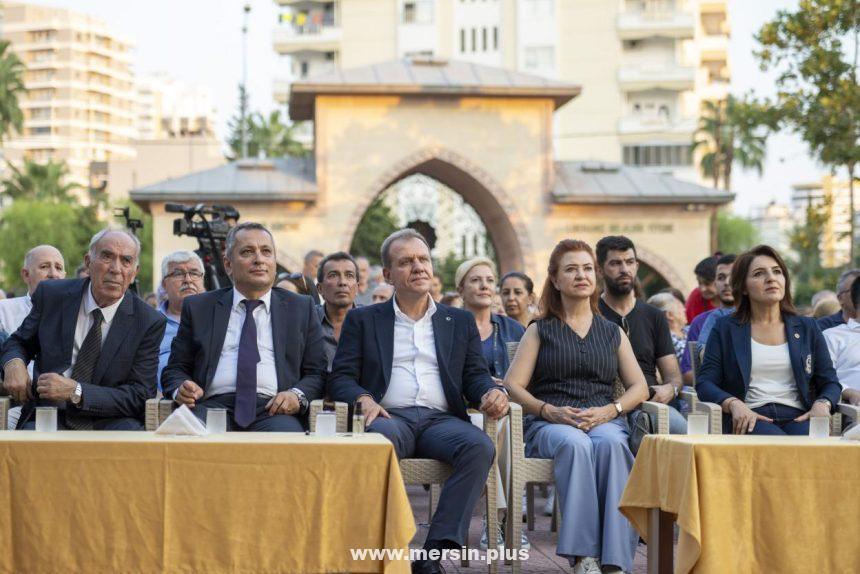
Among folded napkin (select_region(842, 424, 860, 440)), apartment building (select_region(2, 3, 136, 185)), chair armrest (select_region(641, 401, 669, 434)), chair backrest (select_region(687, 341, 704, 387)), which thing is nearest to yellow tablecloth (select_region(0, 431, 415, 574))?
chair armrest (select_region(641, 401, 669, 434))

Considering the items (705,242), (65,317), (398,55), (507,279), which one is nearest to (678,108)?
(398,55)

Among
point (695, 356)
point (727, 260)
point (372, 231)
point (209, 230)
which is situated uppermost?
point (372, 231)

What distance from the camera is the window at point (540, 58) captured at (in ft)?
202

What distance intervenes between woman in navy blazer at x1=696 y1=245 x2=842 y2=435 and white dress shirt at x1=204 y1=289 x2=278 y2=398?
8.26 feet

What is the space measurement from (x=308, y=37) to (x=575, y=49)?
12497 millimetres

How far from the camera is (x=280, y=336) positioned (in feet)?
24.2

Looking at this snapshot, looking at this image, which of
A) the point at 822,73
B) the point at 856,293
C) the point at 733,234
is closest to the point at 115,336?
the point at 856,293

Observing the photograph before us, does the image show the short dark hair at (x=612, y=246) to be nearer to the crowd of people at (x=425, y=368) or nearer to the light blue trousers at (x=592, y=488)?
the crowd of people at (x=425, y=368)

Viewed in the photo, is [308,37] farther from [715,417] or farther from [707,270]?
[715,417]

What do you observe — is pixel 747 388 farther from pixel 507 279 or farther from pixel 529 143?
pixel 529 143

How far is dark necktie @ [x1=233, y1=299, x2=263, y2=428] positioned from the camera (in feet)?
23.3

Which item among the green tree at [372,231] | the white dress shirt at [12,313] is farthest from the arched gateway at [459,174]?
the white dress shirt at [12,313]

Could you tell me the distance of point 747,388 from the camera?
25.6 ft

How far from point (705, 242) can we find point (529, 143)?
4.79 m
